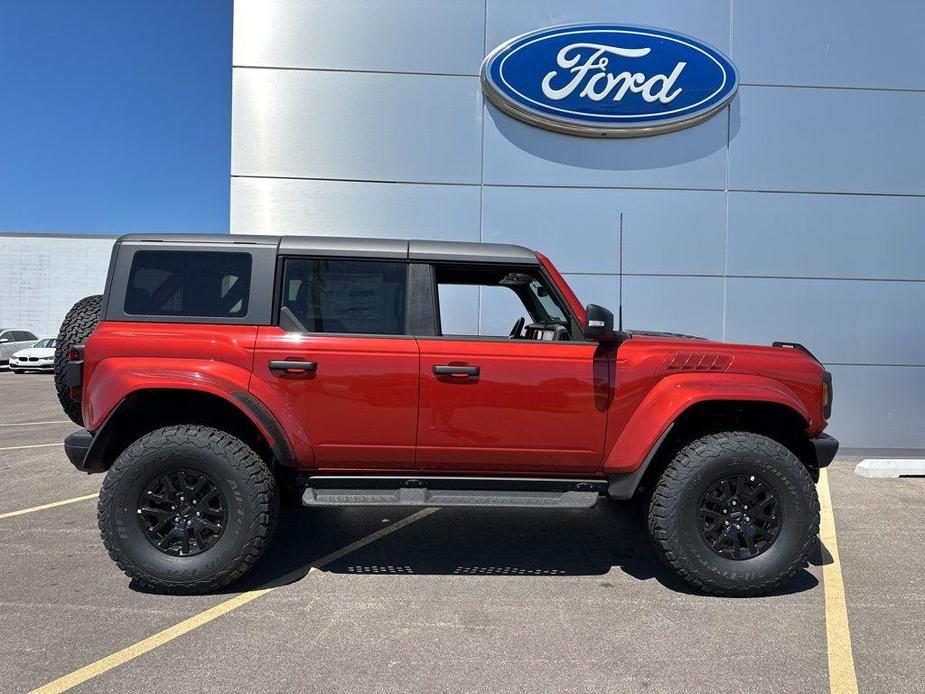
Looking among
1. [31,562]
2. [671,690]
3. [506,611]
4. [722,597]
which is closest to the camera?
[671,690]

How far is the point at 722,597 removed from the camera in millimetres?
3160

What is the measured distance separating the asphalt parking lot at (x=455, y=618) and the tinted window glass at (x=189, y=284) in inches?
62.1

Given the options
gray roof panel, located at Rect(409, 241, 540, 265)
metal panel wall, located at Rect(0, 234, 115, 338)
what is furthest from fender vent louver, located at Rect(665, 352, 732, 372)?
metal panel wall, located at Rect(0, 234, 115, 338)

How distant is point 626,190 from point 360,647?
20.3 ft

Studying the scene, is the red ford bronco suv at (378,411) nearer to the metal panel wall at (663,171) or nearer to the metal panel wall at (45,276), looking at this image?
the metal panel wall at (663,171)

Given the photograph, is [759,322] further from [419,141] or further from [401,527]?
[401,527]

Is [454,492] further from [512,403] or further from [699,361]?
[699,361]

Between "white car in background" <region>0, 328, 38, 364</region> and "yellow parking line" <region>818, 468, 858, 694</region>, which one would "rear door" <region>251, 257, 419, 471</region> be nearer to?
"yellow parking line" <region>818, 468, 858, 694</region>

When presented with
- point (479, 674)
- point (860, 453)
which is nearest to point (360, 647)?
A: point (479, 674)

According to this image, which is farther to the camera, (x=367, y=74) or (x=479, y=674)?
(x=367, y=74)

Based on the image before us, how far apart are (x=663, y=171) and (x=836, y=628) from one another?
5.67 metres

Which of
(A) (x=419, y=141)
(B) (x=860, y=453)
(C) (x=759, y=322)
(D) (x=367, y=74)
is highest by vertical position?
(D) (x=367, y=74)

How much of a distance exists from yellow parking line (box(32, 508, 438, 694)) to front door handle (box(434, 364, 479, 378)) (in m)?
1.48

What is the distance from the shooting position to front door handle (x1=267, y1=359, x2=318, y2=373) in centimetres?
308
